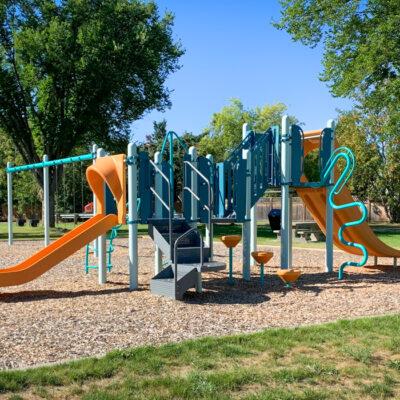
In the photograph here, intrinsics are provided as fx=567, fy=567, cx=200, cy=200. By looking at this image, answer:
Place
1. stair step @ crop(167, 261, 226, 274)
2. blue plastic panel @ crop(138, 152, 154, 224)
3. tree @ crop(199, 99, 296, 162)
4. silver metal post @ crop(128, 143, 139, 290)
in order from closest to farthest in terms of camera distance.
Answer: stair step @ crop(167, 261, 226, 274)
silver metal post @ crop(128, 143, 139, 290)
blue plastic panel @ crop(138, 152, 154, 224)
tree @ crop(199, 99, 296, 162)

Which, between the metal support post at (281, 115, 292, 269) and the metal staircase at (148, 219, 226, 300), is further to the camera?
the metal support post at (281, 115, 292, 269)

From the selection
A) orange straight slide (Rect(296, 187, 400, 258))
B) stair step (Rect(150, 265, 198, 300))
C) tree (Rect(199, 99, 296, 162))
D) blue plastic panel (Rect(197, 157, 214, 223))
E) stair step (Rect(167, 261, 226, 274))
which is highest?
tree (Rect(199, 99, 296, 162))

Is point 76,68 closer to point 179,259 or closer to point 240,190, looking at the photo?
point 240,190

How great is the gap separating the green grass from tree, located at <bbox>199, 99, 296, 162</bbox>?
54072mm

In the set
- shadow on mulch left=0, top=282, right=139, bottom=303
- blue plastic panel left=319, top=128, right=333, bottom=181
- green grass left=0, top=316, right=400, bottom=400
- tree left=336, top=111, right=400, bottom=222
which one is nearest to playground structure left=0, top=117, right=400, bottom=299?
blue plastic panel left=319, top=128, right=333, bottom=181

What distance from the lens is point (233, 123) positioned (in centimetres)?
6178

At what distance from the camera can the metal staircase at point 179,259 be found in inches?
319

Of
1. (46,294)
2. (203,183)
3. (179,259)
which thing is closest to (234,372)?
(179,259)

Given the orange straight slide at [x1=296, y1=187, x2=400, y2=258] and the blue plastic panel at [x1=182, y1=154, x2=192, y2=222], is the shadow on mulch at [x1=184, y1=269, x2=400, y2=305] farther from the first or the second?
the blue plastic panel at [x1=182, y1=154, x2=192, y2=222]

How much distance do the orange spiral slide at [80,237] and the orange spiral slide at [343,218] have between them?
154 inches

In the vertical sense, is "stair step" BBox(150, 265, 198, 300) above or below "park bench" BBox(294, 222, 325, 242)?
below

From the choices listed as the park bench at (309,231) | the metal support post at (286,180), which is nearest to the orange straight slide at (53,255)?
the metal support post at (286,180)

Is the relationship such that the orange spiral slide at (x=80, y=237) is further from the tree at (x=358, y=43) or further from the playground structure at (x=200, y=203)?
the tree at (x=358, y=43)

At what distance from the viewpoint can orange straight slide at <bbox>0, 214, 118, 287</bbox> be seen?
8805 millimetres
